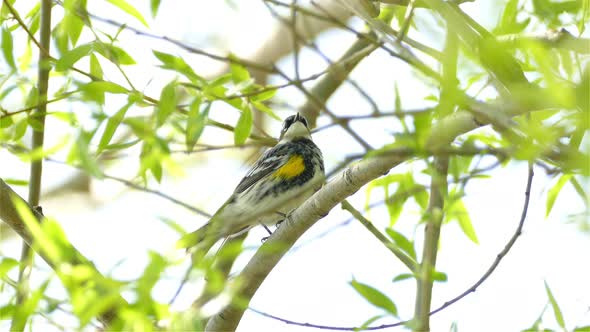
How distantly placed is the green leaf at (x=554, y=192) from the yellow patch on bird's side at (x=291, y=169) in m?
2.00

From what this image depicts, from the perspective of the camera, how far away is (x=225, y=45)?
29.2 feet

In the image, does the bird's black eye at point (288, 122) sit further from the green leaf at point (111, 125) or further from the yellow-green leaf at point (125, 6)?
the green leaf at point (111, 125)

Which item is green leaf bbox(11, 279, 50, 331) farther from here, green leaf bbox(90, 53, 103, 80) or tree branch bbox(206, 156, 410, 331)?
green leaf bbox(90, 53, 103, 80)

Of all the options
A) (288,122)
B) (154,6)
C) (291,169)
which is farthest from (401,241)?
(288,122)

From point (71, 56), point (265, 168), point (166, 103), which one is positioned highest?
point (265, 168)

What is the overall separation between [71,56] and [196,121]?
791 mm

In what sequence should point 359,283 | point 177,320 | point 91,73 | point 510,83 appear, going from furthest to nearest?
point 91,73 → point 510,83 → point 359,283 → point 177,320

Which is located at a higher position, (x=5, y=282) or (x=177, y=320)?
(x=5, y=282)

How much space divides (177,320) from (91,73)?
5.62ft

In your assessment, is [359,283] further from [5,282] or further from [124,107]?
[5,282]

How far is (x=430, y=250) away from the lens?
299cm

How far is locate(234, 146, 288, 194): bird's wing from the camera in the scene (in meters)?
5.28

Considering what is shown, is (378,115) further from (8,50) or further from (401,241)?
(8,50)

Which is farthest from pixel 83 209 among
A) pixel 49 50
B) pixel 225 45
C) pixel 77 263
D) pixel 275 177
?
pixel 77 263
